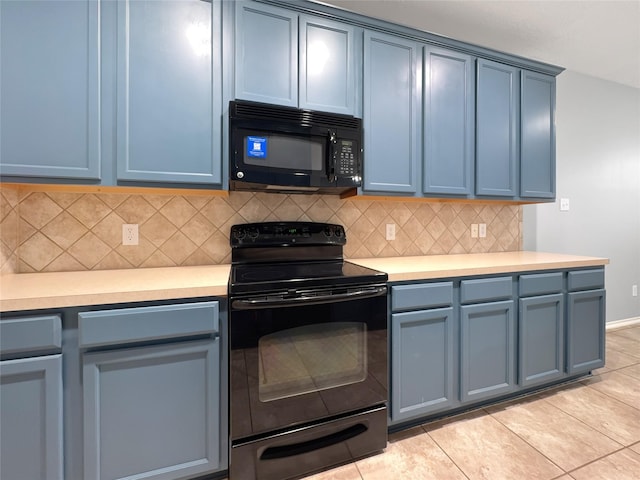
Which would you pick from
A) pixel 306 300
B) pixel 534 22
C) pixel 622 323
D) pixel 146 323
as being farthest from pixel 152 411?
pixel 622 323

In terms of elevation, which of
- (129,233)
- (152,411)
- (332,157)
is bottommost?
(152,411)

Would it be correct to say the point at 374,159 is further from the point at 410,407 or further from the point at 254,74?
the point at 410,407

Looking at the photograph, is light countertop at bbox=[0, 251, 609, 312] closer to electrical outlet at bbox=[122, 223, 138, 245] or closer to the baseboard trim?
electrical outlet at bbox=[122, 223, 138, 245]

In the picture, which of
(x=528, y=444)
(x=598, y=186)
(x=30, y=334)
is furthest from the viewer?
(x=598, y=186)

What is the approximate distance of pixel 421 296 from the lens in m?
1.60

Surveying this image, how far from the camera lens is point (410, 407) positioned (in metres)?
1.61

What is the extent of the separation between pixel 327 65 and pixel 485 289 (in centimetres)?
162

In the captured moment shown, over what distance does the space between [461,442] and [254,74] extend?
7.52 feet

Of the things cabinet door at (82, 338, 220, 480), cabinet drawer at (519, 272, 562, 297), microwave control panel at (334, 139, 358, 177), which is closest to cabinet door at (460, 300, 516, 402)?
cabinet drawer at (519, 272, 562, 297)

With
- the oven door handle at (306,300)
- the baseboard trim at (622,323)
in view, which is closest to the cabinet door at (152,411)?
the oven door handle at (306,300)

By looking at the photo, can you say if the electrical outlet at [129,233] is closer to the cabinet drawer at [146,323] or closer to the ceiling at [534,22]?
the cabinet drawer at [146,323]

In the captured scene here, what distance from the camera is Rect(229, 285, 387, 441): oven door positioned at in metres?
1.27

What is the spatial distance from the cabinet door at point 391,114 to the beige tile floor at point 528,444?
4.79ft

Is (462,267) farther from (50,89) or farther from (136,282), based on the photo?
(50,89)
